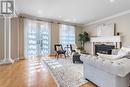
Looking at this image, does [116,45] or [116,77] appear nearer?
[116,77]

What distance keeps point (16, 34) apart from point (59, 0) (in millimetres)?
3487

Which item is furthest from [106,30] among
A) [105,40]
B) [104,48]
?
[104,48]

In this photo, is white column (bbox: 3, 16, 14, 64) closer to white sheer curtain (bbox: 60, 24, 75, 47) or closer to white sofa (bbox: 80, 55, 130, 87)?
white sheer curtain (bbox: 60, 24, 75, 47)

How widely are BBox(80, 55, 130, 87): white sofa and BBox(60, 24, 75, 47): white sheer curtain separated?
7075mm

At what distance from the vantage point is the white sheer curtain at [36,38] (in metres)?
9.12

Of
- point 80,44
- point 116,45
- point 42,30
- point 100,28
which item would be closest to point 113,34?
point 116,45

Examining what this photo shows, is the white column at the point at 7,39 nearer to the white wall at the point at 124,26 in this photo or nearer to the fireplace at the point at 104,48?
the fireplace at the point at 104,48

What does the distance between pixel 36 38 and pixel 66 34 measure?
2401mm

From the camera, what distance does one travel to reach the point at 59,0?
5.67 m

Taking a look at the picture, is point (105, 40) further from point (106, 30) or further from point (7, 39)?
point (7, 39)

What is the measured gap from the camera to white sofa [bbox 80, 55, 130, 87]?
251 centimetres

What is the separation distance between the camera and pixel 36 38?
962cm

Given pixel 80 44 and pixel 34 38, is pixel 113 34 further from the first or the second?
pixel 34 38

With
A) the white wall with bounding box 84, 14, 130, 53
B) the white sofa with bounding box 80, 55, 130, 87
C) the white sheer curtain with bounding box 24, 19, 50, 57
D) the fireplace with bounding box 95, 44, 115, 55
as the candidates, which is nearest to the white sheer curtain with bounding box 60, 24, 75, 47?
the white sheer curtain with bounding box 24, 19, 50, 57
